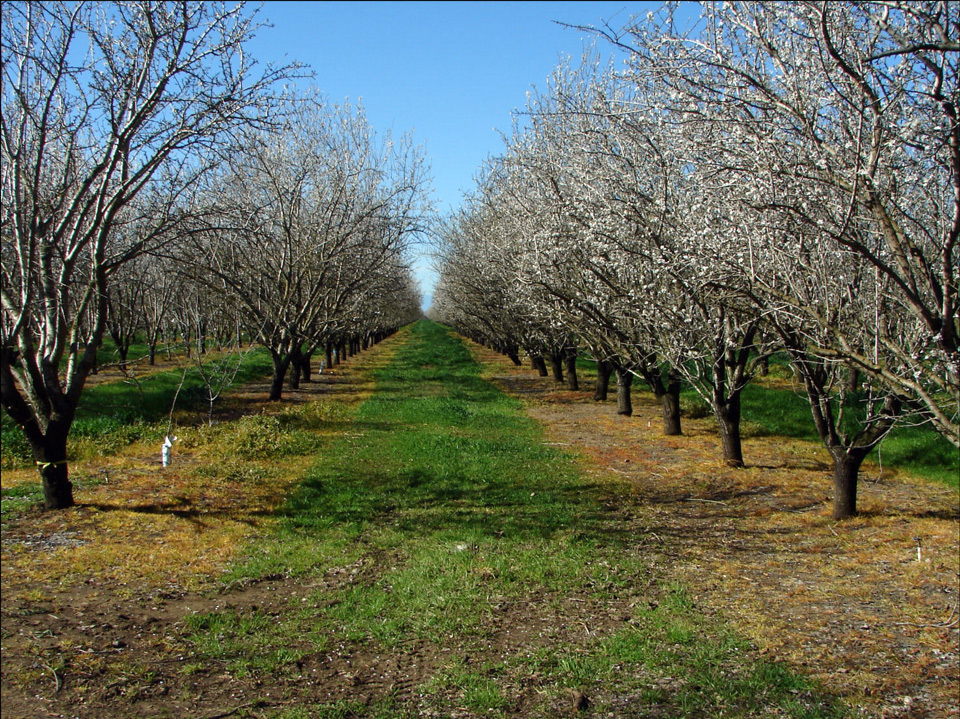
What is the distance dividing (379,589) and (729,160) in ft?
14.2

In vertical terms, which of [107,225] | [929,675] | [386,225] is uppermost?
[386,225]

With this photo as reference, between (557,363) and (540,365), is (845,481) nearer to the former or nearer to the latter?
(557,363)

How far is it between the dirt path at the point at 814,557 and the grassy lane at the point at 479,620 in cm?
35

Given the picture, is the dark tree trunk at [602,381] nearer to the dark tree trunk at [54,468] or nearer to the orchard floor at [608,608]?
the orchard floor at [608,608]

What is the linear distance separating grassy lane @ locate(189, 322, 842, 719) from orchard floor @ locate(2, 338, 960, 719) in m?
0.08

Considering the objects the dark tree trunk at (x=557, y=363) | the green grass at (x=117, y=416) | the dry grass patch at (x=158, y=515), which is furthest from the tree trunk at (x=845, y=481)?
the dark tree trunk at (x=557, y=363)

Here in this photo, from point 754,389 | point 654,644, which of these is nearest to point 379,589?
point 654,644

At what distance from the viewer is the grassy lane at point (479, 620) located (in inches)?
170

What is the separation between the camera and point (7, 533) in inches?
281

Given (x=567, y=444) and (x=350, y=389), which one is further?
(x=350, y=389)

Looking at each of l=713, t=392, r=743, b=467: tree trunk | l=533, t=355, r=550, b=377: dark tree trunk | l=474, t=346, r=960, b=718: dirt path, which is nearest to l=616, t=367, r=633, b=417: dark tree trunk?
l=474, t=346, r=960, b=718: dirt path

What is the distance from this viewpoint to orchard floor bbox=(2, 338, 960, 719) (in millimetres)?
4414

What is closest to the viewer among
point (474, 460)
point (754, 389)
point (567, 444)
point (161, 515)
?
point (161, 515)

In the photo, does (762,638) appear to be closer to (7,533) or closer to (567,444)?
(7,533)
